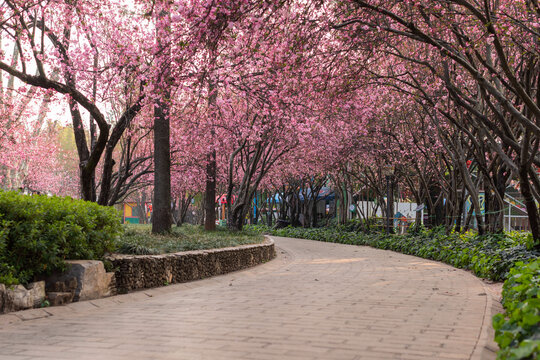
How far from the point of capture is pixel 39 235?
708 cm

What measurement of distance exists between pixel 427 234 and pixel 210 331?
16.2 m

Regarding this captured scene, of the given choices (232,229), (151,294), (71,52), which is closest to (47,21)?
(71,52)

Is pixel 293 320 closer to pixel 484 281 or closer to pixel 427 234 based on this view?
pixel 484 281

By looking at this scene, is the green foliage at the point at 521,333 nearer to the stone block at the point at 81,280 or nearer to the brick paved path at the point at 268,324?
the brick paved path at the point at 268,324

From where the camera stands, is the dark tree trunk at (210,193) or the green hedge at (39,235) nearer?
the green hedge at (39,235)

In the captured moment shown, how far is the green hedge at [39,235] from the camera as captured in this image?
684cm

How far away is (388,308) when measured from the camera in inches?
291

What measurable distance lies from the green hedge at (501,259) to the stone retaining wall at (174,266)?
5.45 m

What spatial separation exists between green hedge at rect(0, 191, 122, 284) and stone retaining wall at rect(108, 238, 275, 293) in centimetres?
68

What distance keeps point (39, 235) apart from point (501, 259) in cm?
847

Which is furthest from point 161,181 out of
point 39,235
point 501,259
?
point 501,259

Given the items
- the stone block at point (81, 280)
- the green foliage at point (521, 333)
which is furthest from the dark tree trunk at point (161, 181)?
the green foliage at point (521, 333)

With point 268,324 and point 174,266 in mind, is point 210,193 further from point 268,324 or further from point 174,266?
point 268,324

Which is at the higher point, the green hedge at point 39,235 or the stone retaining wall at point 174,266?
the green hedge at point 39,235
